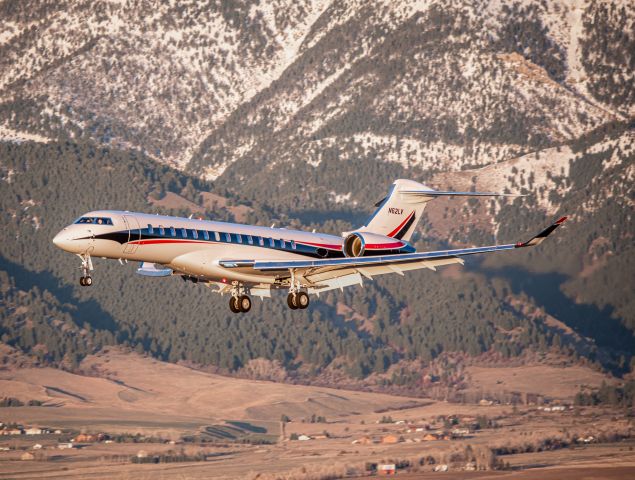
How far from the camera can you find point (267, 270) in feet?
A: 287

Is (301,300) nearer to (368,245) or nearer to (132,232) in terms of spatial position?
(368,245)

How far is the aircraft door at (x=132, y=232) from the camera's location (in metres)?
84.2

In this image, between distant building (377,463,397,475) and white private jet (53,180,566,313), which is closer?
white private jet (53,180,566,313)

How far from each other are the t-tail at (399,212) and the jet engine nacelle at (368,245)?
3358mm

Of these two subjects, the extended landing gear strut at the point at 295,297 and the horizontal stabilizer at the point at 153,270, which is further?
the extended landing gear strut at the point at 295,297

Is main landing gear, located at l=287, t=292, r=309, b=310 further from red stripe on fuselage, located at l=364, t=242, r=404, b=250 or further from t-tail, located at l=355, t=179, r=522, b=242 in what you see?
t-tail, located at l=355, t=179, r=522, b=242

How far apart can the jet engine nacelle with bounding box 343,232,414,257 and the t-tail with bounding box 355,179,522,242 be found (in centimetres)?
336

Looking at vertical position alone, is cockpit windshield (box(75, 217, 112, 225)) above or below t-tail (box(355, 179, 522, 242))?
below

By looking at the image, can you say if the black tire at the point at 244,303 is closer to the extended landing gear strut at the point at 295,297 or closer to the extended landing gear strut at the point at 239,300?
the extended landing gear strut at the point at 239,300

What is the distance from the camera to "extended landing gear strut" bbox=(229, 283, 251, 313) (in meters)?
89.2

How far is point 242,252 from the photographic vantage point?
287ft

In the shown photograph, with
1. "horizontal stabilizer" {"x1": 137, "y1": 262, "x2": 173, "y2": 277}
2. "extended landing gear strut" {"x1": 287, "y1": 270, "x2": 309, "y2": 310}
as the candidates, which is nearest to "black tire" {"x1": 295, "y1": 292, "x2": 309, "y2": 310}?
"extended landing gear strut" {"x1": 287, "y1": 270, "x2": 309, "y2": 310}

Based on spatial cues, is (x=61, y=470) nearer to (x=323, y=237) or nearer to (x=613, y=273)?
(x=613, y=273)

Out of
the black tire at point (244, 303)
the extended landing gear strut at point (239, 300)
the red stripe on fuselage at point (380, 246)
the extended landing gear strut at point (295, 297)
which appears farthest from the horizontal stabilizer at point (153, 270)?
the red stripe on fuselage at point (380, 246)
